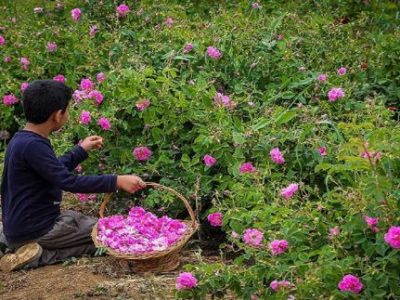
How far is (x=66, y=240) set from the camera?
4.07 meters

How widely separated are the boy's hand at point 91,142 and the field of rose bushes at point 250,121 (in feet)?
0.40

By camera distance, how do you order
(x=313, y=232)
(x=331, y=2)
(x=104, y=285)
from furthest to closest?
1. (x=331, y=2)
2. (x=104, y=285)
3. (x=313, y=232)

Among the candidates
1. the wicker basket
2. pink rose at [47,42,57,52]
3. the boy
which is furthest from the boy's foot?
pink rose at [47,42,57,52]

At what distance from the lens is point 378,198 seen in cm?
→ 273

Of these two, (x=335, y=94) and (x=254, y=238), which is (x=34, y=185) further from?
(x=335, y=94)

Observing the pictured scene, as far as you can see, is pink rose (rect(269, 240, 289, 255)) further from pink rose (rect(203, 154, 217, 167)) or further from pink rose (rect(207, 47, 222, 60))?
pink rose (rect(207, 47, 222, 60))

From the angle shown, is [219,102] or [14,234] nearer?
[14,234]

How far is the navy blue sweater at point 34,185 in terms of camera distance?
387 centimetres

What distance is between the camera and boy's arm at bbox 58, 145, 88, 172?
4191 mm

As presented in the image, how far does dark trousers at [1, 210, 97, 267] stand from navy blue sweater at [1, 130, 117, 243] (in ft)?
0.13


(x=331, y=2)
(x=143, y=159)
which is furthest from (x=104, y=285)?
(x=331, y=2)

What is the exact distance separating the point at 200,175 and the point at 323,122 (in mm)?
672

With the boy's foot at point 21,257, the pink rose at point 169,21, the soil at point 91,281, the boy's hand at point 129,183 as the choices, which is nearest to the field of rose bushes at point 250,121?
the pink rose at point 169,21

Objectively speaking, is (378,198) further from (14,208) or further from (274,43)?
(274,43)
